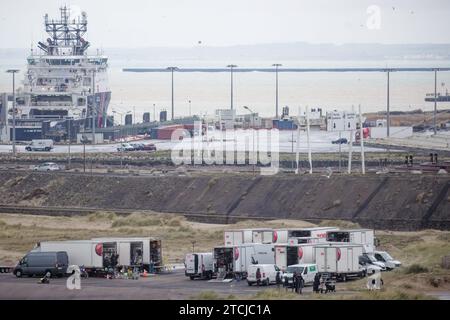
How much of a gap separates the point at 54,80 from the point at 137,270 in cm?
5932

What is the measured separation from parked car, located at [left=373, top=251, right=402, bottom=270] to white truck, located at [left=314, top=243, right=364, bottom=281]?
5.01 feet

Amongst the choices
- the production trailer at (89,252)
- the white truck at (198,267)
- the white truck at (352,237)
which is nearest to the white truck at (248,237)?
the white truck at (352,237)

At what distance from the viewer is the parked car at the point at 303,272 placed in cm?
2432

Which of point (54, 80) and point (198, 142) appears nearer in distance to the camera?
point (198, 142)

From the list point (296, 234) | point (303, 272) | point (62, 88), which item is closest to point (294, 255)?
point (303, 272)

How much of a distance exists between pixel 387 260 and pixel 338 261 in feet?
8.37

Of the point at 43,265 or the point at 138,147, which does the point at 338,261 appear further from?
the point at 138,147

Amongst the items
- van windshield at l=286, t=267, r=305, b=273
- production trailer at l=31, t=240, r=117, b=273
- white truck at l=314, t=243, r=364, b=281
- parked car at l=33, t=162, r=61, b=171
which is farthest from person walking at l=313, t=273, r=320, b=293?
parked car at l=33, t=162, r=61, b=171

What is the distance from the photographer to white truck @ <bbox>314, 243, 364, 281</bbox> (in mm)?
25516

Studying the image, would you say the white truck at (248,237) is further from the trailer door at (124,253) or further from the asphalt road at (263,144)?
the asphalt road at (263,144)

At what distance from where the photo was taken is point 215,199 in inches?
1694

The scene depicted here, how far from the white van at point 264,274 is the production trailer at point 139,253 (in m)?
3.41
